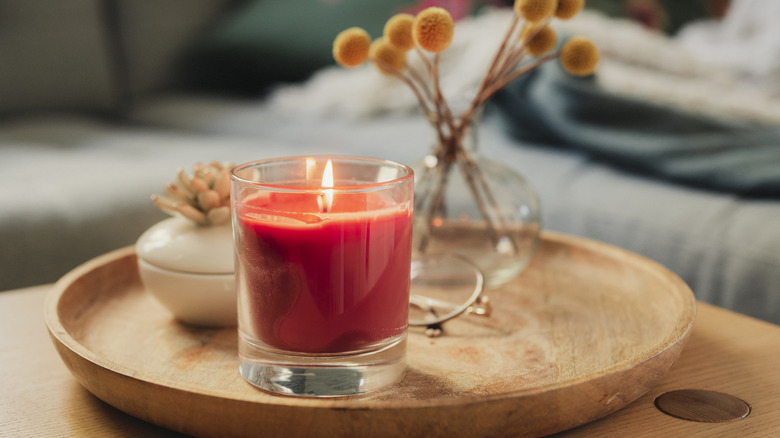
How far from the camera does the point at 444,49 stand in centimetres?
61

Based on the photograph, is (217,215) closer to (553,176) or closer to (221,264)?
(221,264)

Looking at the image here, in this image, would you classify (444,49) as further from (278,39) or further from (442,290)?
(278,39)

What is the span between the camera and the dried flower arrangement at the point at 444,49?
61cm

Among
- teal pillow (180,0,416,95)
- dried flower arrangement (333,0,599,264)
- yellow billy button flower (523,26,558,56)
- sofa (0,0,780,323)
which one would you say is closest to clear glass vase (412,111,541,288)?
dried flower arrangement (333,0,599,264)

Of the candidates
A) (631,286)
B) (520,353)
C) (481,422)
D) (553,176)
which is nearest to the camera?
(481,422)

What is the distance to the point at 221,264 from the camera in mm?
615

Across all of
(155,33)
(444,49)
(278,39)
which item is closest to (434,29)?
(444,49)

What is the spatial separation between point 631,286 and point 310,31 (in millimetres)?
1362

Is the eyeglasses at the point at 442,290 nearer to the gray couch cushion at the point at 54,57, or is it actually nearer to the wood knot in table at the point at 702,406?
the wood knot in table at the point at 702,406

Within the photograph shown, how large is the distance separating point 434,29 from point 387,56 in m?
0.13

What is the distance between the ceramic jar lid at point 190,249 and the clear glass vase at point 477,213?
227 mm

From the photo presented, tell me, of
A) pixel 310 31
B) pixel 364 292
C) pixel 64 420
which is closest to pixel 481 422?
pixel 364 292

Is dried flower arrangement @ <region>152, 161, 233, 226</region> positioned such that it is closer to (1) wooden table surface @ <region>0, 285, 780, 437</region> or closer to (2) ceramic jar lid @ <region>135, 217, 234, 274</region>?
(2) ceramic jar lid @ <region>135, 217, 234, 274</region>

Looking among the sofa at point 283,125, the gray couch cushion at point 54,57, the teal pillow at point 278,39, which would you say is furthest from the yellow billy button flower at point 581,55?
the gray couch cushion at point 54,57
